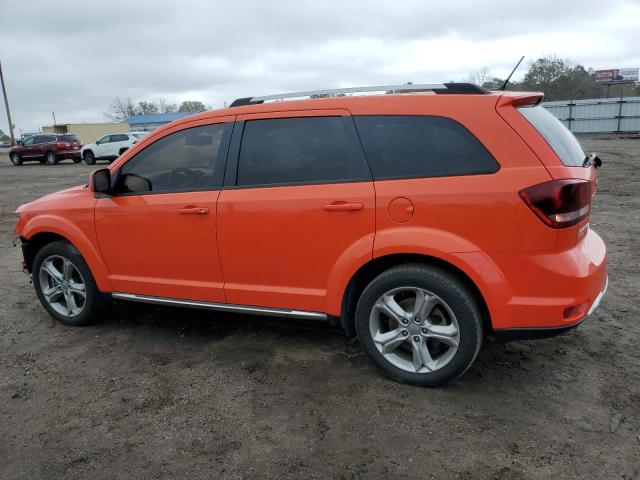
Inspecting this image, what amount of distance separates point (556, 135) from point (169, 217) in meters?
2.65

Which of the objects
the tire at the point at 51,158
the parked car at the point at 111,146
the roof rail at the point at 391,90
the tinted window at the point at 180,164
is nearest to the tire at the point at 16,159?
the tire at the point at 51,158

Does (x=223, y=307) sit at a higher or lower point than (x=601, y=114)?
lower

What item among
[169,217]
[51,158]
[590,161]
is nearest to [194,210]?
[169,217]

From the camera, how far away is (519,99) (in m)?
2.96

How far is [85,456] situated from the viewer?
8.73 ft

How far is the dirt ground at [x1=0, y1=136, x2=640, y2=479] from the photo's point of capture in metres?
2.53

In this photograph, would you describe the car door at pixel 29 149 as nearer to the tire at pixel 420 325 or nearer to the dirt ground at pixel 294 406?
the dirt ground at pixel 294 406

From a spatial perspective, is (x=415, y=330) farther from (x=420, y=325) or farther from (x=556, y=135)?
(x=556, y=135)

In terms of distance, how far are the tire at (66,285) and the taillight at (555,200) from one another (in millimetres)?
3454

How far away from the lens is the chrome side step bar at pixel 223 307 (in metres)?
3.40

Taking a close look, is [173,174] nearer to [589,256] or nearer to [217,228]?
[217,228]

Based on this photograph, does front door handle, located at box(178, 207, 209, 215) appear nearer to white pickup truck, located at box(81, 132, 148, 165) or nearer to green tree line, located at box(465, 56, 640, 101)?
white pickup truck, located at box(81, 132, 148, 165)

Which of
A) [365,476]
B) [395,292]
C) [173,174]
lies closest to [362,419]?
[365,476]

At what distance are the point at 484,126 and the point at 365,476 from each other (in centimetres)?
198
